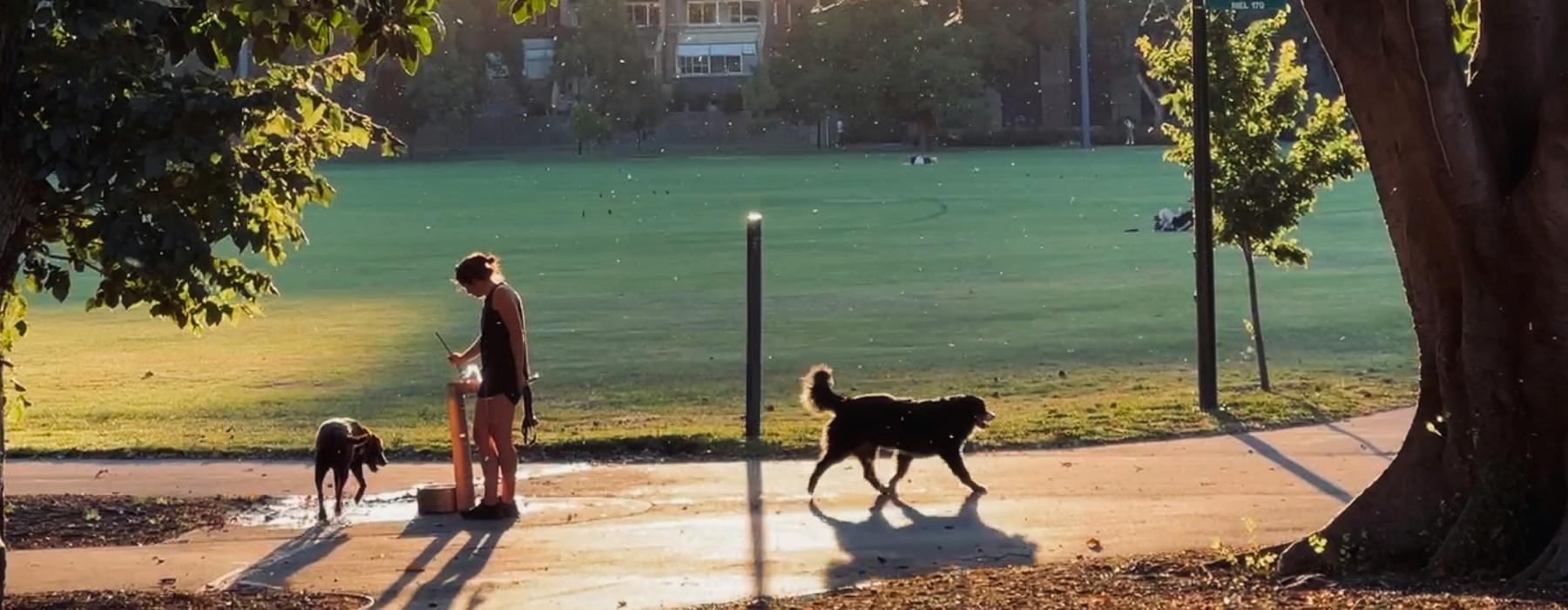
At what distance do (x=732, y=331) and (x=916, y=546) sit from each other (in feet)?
54.1

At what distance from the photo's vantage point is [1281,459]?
13.6 metres

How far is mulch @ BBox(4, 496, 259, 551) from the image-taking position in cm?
1124

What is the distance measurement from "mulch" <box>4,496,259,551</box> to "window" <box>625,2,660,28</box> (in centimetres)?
9958

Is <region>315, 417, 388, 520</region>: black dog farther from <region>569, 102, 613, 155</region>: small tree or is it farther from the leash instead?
<region>569, 102, 613, 155</region>: small tree

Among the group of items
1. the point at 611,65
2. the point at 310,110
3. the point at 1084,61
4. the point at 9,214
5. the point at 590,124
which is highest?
the point at 611,65

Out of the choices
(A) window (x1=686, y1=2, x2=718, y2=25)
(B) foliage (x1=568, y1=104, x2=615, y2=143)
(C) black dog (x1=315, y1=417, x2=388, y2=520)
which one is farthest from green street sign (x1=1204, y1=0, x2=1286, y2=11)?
(A) window (x1=686, y1=2, x2=718, y2=25)

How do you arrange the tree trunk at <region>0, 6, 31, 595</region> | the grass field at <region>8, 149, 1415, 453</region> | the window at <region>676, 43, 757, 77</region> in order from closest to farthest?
the tree trunk at <region>0, 6, 31, 595</region> < the grass field at <region>8, 149, 1415, 453</region> < the window at <region>676, 43, 757, 77</region>

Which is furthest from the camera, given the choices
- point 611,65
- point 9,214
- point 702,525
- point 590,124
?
point 611,65

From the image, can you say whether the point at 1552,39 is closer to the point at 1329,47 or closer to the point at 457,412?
the point at 1329,47

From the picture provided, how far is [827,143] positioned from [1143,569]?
99506 millimetres

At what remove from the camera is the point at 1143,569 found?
9.31 m

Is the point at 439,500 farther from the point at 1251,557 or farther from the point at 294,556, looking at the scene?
the point at 1251,557

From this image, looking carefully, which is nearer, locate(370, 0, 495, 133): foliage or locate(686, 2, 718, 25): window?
locate(370, 0, 495, 133): foliage

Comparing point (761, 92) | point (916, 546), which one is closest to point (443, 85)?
point (761, 92)
